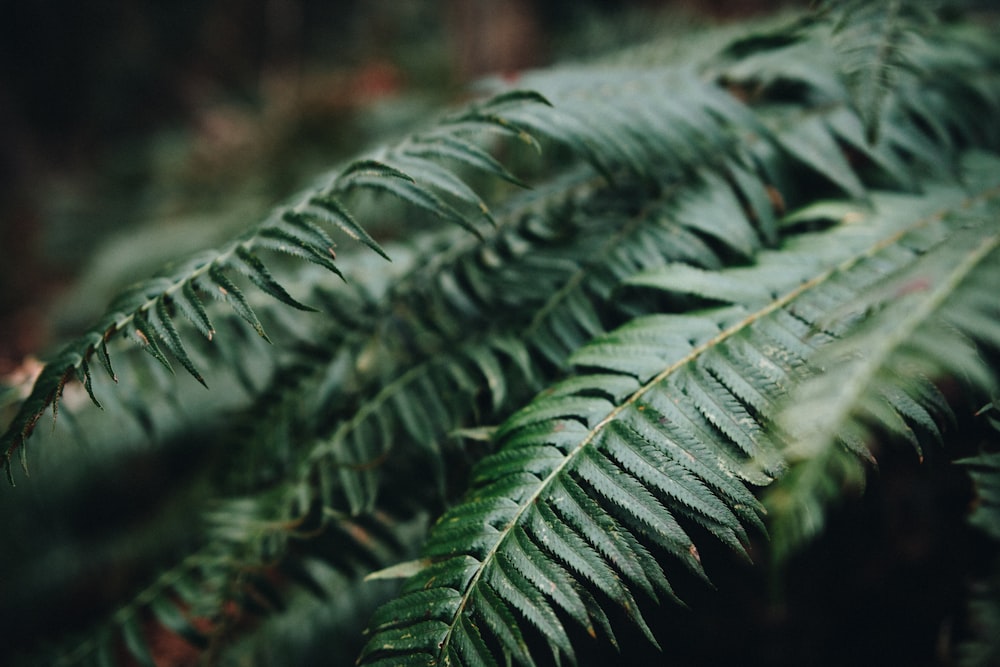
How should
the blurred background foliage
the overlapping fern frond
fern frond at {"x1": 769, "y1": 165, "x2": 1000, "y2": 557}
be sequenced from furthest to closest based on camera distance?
the blurred background foliage < the overlapping fern frond < fern frond at {"x1": 769, "y1": 165, "x2": 1000, "y2": 557}

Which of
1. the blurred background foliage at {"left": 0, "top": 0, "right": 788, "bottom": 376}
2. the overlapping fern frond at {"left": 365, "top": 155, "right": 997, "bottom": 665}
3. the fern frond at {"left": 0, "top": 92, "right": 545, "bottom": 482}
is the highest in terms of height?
the blurred background foliage at {"left": 0, "top": 0, "right": 788, "bottom": 376}

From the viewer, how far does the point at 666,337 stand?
76 centimetres

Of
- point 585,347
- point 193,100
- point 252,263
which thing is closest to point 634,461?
point 585,347

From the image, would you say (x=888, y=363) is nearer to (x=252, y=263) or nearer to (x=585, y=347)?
(x=585, y=347)

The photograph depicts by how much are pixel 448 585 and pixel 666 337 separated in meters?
0.44

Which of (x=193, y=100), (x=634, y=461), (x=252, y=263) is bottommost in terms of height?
(x=634, y=461)

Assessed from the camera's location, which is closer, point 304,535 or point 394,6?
point 304,535

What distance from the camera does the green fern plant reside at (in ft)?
1.97

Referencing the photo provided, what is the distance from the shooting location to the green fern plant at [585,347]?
601mm

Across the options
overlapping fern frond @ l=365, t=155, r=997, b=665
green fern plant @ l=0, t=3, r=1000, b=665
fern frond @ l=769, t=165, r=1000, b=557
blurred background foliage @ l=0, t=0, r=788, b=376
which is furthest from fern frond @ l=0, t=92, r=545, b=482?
blurred background foliage @ l=0, t=0, r=788, b=376

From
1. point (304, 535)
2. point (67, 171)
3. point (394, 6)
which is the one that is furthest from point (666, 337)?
point (67, 171)

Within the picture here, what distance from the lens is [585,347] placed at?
2.64 feet

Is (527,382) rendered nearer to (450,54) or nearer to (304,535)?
(304,535)

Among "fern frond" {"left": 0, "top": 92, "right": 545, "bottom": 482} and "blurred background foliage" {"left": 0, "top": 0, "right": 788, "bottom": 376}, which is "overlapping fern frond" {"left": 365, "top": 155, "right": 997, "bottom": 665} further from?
"blurred background foliage" {"left": 0, "top": 0, "right": 788, "bottom": 376}
